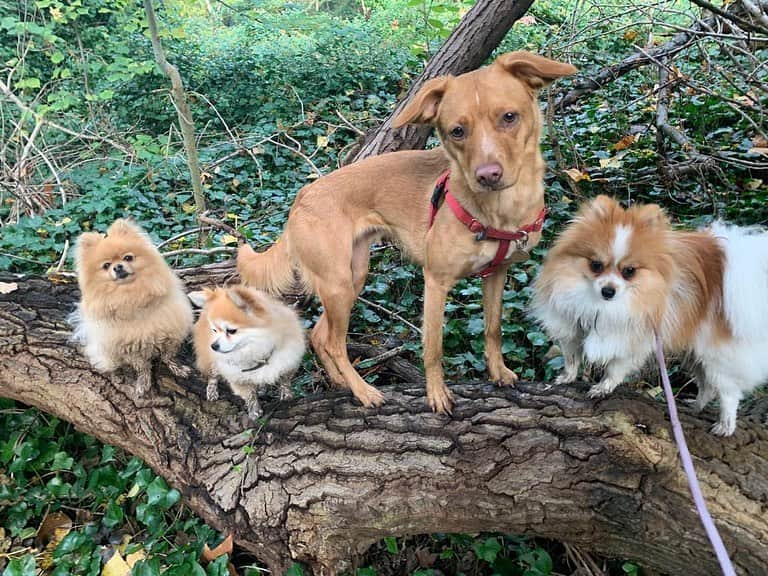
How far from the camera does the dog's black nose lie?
2365 mm

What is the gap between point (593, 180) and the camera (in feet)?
16.9

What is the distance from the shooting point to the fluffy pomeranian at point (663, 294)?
2.34m

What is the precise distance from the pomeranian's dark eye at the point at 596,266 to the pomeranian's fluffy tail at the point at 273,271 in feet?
6.07

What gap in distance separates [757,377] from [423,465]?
1573 mm

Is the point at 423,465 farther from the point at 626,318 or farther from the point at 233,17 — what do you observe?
the point at 233,17

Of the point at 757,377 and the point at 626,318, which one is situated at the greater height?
the point at 626,318

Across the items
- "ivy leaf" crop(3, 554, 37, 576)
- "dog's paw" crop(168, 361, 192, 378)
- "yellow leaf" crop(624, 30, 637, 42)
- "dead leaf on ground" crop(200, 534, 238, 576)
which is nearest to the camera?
"dead leaf on ground" crop(200, 534, 238, 576)

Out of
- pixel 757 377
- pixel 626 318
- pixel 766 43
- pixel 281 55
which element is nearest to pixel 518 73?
pixel 626 318

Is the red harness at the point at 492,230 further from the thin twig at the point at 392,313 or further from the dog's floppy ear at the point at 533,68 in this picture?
the thin twig at the point at 392,313

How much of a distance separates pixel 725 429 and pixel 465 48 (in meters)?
3.71

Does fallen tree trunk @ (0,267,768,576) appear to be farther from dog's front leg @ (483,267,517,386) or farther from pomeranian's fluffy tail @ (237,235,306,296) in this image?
pomeranian's fluffy tail @ (237,235,306,296)

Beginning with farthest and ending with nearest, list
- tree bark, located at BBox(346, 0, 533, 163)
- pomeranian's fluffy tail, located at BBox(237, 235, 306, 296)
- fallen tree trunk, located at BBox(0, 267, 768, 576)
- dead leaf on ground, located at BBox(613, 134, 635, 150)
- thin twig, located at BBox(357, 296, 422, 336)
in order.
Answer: dead leaf on ground, located at BBox(613, 134, 635, 150) → tree bark, located at BBox(346, 0, 533, 163) → thin twig, located at BBox(357, 296, 422, 336) → pomeranian's fluffy tail, located at BBox(237, 235, 306, 296) → fallen tree trunk, located at BBox(0, 267, 768, 576)

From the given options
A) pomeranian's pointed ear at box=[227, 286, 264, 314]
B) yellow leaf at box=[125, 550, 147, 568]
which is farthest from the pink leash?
yellow leaf at box=[125, 550, 147, 568]

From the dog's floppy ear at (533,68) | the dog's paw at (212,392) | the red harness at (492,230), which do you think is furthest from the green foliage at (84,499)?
the dog's floppy ear at (533,68)
